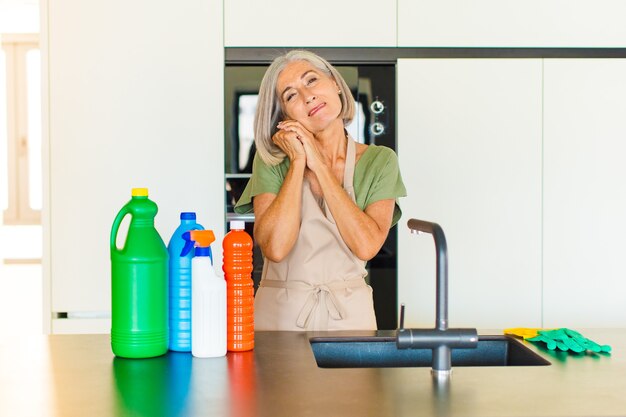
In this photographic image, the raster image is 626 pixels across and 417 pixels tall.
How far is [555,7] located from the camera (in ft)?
9.12

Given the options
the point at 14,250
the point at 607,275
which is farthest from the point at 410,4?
the point at 14,250

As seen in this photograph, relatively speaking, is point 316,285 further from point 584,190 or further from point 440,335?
point 584,190

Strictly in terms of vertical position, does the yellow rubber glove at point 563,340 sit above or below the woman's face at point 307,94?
below

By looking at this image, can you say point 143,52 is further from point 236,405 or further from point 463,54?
point 236,405

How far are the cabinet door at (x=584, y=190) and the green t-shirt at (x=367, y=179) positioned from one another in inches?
40.3

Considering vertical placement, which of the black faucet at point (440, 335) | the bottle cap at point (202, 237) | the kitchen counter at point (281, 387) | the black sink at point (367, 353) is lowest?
the black sink at point (367, 353)

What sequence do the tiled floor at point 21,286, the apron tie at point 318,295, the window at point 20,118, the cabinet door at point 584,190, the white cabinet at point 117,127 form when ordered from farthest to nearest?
the window at point 20,118, the tiled floor at point 21,286, the cabinet door at point 584,190, the white cabinet at point 117,127, the apron tie at point 318,295

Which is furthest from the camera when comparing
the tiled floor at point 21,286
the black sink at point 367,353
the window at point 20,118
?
the window at point 20,118

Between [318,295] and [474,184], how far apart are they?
3.60 ft

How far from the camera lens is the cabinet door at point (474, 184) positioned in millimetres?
2746

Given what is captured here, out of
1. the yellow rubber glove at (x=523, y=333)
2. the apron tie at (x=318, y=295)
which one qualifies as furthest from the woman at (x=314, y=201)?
the yellow rubber glove at (x=523, y=333)

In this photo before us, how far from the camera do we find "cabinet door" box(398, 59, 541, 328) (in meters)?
2.75

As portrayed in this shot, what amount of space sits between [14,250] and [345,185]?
4.33m

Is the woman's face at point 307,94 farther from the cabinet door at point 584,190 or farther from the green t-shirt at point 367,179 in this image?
the cabinet door at point 584,190
